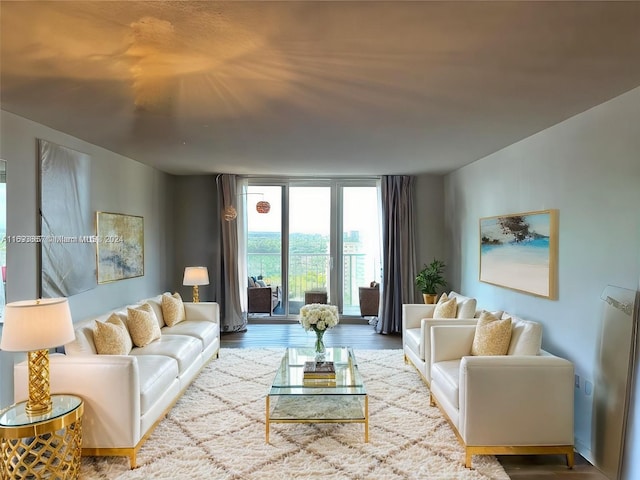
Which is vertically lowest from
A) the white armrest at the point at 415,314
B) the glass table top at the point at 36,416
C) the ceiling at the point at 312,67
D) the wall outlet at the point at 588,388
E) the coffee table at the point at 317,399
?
the coffee table at the point at 317,399

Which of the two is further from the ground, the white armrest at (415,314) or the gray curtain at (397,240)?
the gray curtain at (397,240)

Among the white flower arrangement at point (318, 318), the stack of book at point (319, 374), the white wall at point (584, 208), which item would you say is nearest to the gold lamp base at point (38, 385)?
the stack of book at point (319, 374)

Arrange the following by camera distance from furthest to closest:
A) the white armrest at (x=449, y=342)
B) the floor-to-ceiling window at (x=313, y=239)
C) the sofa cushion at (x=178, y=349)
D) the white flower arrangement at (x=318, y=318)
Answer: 1. the floor-to-ceiling window at (x=313, y=239)
2. the white flower arrangement at (x=318, y=318)
3. the sofa cushion at (x=178, y=349)
4. the white armrest at (x=449, y=342)

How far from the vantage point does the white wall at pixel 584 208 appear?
2.75m

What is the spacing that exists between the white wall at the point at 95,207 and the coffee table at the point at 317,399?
2.08 meters

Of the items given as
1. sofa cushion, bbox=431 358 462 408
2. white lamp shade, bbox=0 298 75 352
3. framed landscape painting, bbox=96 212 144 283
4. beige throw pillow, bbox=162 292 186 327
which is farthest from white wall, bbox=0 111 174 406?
sofa cushion, bbox=431 358 462 408

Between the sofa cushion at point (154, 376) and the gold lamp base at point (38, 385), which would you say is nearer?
the gold lamp base at point (38, 385)

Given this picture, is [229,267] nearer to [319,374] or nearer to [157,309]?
[157,309]

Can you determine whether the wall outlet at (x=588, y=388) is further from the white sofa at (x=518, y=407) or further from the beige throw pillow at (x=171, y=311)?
the beige throw pillow at (x=171, y=311)

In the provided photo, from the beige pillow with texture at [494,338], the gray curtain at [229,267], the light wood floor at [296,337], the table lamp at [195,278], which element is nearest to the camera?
the beige pillow with texture at [494,338]

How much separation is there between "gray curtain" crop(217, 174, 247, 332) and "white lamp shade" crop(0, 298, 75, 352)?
4.23 meters

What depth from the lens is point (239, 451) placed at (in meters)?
3.03

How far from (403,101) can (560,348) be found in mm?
2443

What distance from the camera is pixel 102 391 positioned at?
286 centimetres
